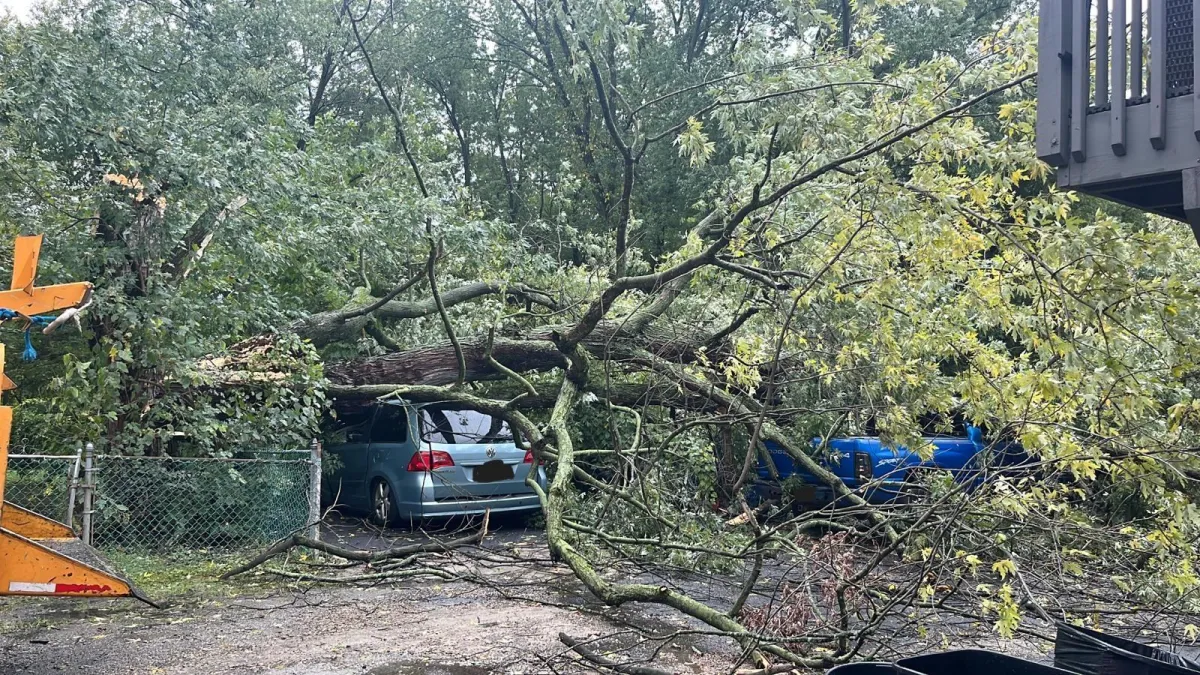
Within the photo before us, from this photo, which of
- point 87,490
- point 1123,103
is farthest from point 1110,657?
point 87,490

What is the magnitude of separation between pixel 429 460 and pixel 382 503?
3.54ft

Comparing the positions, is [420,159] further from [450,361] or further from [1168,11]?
[1168,11]

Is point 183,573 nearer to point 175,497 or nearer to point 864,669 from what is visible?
point 175,497

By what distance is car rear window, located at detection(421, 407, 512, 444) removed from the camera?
9773mm

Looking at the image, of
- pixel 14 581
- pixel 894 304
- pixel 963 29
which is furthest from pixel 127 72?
pixel 963 29

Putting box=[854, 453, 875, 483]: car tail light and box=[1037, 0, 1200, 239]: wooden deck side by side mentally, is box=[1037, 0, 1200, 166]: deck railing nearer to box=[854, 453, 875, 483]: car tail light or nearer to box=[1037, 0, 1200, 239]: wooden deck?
box=[1037, 0, 1200, 239]: wooden deck

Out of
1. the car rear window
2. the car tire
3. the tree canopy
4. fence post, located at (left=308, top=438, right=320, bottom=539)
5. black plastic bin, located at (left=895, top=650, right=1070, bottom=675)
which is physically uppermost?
the tree canopy

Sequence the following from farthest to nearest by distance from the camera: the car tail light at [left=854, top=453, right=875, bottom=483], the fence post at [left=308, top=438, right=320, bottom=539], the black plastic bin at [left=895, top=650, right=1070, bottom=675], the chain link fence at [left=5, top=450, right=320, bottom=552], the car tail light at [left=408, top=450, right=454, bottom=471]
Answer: the car tail light at [left=854, top=453, right=875, bottom=483], the car tail light at [left=408, top=450, right=454, bottom=471], the fence post at [left=308, top=438, right=320, bottom=539], the chain link fence at [left=5, top=450, right=320, bottom=552], the black plastic bin at [left=895, top=650, right=1070, bottom=675]

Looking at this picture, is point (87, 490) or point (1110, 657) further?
point (87, 490)

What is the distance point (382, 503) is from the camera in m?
10.2

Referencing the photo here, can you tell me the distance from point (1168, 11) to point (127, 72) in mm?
8004

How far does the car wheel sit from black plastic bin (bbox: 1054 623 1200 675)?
7.50 meters

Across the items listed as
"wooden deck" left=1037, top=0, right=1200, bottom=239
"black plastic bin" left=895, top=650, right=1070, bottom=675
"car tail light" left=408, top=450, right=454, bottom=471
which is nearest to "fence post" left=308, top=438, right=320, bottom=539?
"car tail light" left=408, top=450, right=454, bottom=471

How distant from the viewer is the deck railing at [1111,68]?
351 cm
